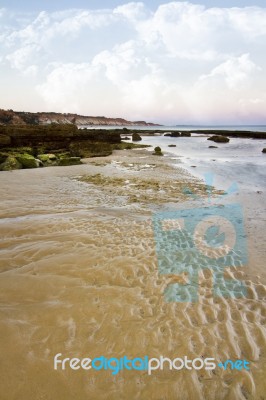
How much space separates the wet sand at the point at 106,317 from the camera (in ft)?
8.73

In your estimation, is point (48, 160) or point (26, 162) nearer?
point (26, 162)

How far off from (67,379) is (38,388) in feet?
0.95

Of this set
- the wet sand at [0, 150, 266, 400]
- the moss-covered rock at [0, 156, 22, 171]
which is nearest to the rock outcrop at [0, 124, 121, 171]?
the moss-covered rock at [0, 156, 22, 171]

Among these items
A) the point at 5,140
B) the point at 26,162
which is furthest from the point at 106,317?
the point at 5,140

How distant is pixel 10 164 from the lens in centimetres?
1612

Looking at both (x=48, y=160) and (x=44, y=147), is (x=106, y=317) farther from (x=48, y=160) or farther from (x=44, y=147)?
(x=44, y=147)

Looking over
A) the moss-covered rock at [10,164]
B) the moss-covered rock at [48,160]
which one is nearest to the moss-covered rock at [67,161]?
the moss-covered rock at [48,160]

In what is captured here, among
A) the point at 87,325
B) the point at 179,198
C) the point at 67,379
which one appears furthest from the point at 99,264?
the point at 179,198

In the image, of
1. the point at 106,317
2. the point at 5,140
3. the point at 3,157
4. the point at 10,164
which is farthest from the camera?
the point at 5,140

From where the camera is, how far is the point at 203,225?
24.3 ft

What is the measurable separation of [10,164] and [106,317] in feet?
49.7

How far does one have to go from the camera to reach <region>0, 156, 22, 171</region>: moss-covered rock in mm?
15820

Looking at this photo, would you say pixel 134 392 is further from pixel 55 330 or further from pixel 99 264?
pixel 99 264

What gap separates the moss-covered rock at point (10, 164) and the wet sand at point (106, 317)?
10183 millimetres
